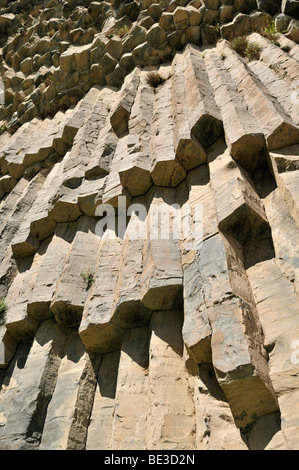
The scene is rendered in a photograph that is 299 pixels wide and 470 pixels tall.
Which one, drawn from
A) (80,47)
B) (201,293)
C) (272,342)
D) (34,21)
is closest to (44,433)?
(201,293)

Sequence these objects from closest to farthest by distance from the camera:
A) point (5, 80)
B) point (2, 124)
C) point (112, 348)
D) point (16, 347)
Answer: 1. point (112, 348)
2. point (16, 347)
3. point (2, 124)
4. point (5, 80)

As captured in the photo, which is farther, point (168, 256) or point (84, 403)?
point (168, 256)

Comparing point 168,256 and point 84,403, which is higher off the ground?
point 168,256

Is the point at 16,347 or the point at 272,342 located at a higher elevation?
the point at 272,342

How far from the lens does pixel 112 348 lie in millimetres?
4766

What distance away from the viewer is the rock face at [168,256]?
3.38 meters

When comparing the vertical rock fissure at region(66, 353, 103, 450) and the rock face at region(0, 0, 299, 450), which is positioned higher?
the rock face at region(0, 0, 299, 450)

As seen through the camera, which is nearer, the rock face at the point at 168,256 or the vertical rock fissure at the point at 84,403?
the rock face at the point at 168,256

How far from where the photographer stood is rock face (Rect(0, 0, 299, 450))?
338 centimetres

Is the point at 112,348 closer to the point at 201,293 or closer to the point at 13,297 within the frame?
the point at 201,293

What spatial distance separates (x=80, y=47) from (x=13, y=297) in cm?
713

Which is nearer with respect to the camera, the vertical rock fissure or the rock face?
the rock face

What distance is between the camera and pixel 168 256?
452 cm

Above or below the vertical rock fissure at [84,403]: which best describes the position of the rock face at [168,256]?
above
